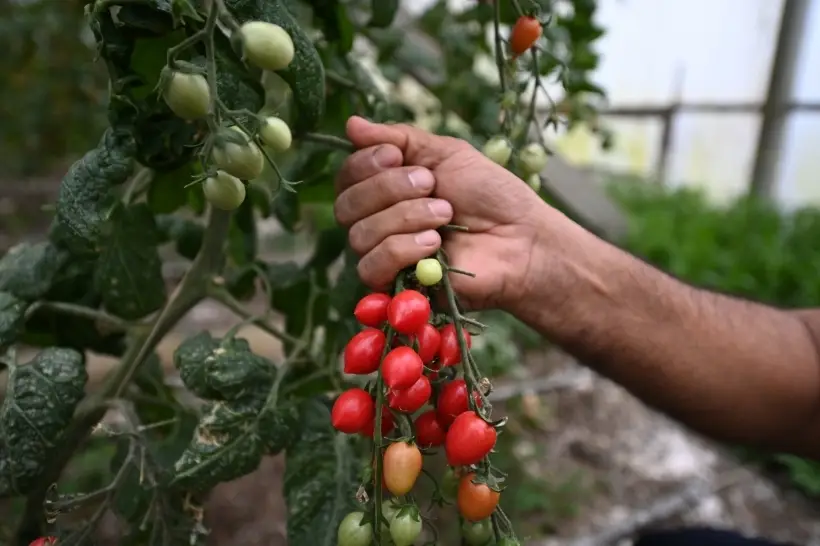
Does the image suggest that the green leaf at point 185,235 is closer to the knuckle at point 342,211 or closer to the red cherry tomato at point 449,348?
the knuckle at point 342,211

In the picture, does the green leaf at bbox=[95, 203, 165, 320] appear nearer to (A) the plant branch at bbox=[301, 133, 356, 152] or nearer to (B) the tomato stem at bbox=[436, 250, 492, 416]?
(A) the plant branch at bbox=[301, 133, 356, 152]

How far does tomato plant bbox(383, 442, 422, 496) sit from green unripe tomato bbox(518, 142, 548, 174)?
0.37m

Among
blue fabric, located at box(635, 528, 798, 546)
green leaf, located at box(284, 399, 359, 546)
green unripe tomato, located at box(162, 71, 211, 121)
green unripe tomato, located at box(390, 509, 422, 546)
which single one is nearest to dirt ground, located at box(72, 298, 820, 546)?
blue fabric, located at box(635, 528, 798, 546)

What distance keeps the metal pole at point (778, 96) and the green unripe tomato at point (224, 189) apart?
344 cm

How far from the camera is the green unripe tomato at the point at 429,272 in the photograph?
53 centimetres

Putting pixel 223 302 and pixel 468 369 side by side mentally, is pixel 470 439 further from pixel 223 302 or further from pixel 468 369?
pixel 223 302

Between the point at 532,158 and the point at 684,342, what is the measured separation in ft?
1.18

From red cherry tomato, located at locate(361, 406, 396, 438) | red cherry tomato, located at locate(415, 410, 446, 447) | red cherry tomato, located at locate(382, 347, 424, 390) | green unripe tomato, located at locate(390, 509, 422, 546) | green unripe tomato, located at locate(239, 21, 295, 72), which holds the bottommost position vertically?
green unripe tomato, located at locate(390, 509, 422, 546)

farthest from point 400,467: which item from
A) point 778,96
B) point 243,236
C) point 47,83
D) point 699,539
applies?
point 778,96

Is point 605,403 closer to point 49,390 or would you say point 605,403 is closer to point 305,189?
point 305,189

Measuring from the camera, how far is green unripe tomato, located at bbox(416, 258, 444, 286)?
530mm

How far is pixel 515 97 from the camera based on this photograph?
0.69 m

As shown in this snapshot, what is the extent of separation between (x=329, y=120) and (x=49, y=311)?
0.38 metres

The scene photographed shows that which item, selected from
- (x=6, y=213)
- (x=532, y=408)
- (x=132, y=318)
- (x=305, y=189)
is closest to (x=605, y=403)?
(x=532, y=408)
